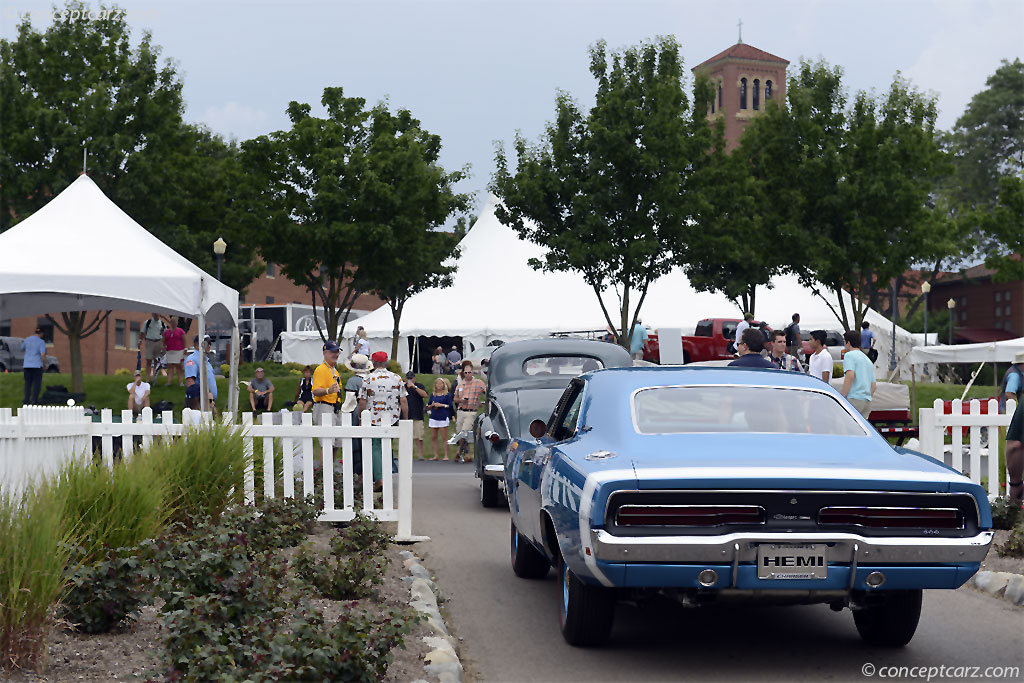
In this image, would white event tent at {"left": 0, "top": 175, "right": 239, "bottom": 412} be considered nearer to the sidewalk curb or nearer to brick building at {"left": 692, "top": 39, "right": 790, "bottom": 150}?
the sidewalk curb

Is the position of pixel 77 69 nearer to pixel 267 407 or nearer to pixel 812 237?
pixel 267 407

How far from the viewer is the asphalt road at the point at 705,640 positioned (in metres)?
6.71

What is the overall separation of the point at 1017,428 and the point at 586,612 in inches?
260

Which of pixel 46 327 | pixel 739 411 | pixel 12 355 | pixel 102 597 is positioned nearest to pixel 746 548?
pixel 739 411

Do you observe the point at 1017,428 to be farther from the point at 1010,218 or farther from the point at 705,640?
the point at 1010,218

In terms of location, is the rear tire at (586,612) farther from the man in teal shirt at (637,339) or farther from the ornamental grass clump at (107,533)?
the man in teal shirt at (637,339)

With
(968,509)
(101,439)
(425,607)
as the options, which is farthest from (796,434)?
(101,439)

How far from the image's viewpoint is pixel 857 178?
41.5 metres

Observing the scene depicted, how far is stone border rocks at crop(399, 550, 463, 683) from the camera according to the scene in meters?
6.29

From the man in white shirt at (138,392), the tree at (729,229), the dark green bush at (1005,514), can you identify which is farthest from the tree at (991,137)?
the dark green bush at (1005,514)

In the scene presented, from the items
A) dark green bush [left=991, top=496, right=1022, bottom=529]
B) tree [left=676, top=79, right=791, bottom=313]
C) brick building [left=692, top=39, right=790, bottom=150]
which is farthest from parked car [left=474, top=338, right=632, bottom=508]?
brick building [left=692, top=39, right=790, bottom=150]

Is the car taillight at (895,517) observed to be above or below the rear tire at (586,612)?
above

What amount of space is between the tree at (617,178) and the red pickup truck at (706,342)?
335 cm

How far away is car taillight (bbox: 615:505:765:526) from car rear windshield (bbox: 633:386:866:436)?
892 mm
